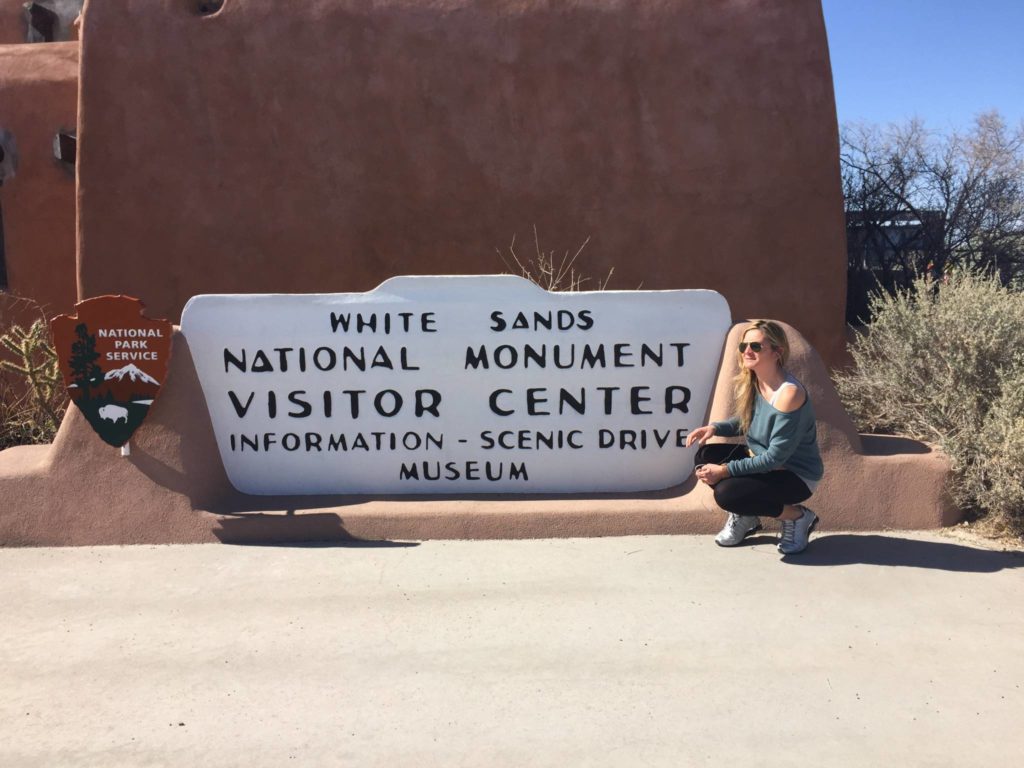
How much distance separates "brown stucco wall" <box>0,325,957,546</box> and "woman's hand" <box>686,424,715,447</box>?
244mm

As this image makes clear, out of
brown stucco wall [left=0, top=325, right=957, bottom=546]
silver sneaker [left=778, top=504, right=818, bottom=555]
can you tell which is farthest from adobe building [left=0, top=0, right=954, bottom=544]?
silver sneaker [left=778, top=504, right=818, bottom=555]

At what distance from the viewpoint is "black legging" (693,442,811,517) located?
4.00m

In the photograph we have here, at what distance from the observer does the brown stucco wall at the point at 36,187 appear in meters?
8.99

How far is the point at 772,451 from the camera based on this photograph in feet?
12.8

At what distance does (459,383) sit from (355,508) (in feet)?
3.07

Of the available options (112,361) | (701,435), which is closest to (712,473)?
(701,435)

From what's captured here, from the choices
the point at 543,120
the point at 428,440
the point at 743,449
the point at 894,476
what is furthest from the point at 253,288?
the point at 894,476

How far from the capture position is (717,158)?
770cm

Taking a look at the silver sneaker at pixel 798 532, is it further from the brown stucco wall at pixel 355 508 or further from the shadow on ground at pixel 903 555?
the brown stucco wall at pixel 355 508

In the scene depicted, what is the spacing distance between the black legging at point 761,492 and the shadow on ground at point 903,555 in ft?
1.03

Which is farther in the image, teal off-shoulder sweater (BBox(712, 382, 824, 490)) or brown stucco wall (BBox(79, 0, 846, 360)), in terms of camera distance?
brown stucco wall (BBox(79, 0, 846, 360))

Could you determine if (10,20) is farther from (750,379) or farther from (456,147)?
(750,379)

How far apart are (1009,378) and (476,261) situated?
181 inches

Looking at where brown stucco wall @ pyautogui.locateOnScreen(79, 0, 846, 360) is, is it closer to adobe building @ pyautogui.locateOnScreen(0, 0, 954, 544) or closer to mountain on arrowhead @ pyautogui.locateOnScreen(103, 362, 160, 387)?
adobe building @ pyautogui.locateOnScreen(0, 0, 954, 544)
